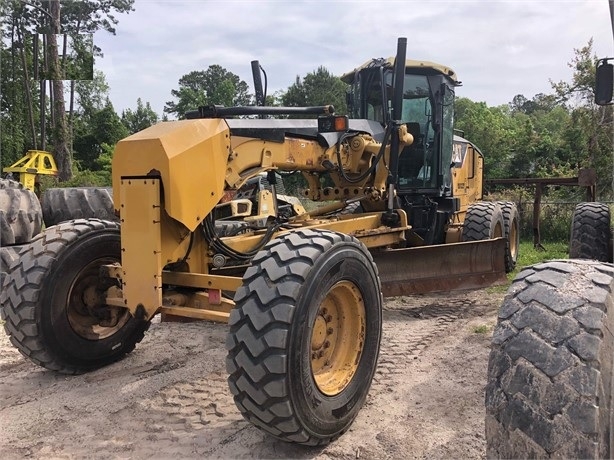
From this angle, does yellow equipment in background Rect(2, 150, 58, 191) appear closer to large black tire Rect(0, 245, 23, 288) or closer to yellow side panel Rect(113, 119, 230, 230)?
large black tire Rect(0, 245, 23, 288)

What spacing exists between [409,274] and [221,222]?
2157mm

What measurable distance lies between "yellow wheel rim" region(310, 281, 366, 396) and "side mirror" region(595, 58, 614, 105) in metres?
2.61

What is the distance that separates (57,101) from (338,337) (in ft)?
52.0

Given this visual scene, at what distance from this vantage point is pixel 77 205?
28.8 ft

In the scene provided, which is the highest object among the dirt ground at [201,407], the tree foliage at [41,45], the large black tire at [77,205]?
the tree foliage at [41,45]

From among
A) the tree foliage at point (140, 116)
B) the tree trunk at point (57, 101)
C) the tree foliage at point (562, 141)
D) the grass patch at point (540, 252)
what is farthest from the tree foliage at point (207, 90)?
the grass patch at point (540, 252)

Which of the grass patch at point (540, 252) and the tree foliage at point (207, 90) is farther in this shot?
the tree foliage at point (207, 90)

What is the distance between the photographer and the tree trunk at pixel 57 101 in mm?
8312

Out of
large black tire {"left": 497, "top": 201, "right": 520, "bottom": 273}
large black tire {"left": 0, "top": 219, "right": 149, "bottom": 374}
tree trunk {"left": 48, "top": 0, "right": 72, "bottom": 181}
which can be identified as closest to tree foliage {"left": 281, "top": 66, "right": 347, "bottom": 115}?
tree trunk {"left": 48, "top": 0, "right": 72, "bottom": 181}

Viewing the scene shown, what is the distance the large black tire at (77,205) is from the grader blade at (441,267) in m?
4.82

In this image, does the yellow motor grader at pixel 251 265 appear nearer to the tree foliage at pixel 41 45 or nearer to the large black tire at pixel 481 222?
the large black tire at pixel 481 222

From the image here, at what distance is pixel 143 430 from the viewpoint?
139 inches

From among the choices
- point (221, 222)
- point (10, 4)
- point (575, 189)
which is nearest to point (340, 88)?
point (575, 189)

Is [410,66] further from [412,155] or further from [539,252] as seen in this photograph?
[539,252]
